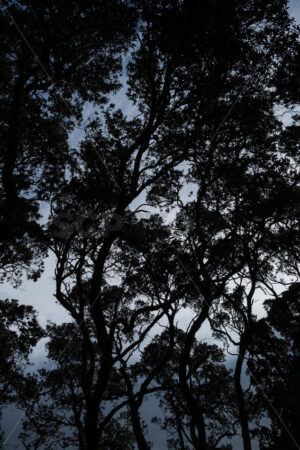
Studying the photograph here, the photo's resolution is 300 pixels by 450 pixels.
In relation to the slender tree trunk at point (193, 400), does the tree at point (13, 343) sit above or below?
above

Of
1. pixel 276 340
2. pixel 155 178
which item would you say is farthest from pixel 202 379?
pixel 155 178

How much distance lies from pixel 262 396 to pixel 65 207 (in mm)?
8641

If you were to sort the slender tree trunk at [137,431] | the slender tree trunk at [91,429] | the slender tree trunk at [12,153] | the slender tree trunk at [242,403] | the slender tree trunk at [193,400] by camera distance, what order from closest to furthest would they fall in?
the slender tree trunk at [12,153] → the slender tree trunk at [91,429] → the slender tree trunk at [193,400] → the slender tree trunk at [242,403] → the slender tree trunk at [137,431]

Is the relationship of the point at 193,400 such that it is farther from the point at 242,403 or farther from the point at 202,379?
the point at 202,379

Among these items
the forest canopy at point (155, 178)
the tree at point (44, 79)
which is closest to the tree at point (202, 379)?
the forest canopy at point (155, 178)

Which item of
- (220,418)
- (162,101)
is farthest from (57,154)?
(220,418)

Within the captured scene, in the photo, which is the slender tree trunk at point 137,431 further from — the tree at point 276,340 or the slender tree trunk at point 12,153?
the slender tree trunk at point 12,153

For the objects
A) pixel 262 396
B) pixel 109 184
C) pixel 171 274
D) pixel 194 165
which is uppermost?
pixel 109 184

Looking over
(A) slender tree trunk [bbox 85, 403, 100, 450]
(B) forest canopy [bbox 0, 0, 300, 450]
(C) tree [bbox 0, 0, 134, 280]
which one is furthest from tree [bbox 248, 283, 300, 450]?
(C) tree [bbox 0, 0, 134, 280]

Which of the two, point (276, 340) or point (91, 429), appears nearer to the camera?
point (91, 429)

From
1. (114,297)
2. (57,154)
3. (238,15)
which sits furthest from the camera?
(114,297)

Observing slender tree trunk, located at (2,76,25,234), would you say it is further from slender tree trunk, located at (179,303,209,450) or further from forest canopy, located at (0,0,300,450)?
slender tree trunk, located at (179,303,209,450)

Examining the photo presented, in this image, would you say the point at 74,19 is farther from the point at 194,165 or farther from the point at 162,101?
the point at 194,165

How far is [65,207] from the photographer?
1105 centimetres
